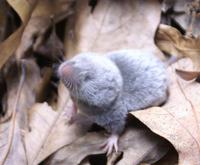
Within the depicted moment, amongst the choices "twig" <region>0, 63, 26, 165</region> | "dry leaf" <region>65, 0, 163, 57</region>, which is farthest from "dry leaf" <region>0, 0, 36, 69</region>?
"dry leaf" <region>65, 0, 163, 57</region>

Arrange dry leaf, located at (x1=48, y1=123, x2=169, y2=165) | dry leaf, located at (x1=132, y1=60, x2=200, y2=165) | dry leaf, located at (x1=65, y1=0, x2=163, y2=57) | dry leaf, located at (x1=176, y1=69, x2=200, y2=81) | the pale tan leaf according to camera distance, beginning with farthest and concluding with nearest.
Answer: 1. dry leaf, located at (x1=65, y1=0, x2=163, y2=57)
2. dry leaf, located at (x1=176, y1=69, x2=200, y2=81)
3. the pale tan leaf
4. dry leaf, located at (x1=48, y1=123, x2=169, y2=165)
5. dry leaf, located at (x1=132, y1=60, x2=200, y2=165)

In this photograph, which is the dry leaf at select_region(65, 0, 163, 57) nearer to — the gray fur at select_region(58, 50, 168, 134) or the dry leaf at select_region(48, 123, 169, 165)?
the gray fur at select_region(58, 50, 168, 134)

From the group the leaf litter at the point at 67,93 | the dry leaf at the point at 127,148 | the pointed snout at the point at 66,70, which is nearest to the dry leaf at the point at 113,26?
the leaf litter at the point at 67,93

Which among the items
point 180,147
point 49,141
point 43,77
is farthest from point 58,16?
point 180,147

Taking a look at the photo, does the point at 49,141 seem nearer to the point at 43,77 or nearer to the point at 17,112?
the point at 17,112

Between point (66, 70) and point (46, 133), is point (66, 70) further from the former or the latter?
point (46, 133)

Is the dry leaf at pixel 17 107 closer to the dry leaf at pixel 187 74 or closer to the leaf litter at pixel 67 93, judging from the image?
the leaf litter at pixel 67 93
